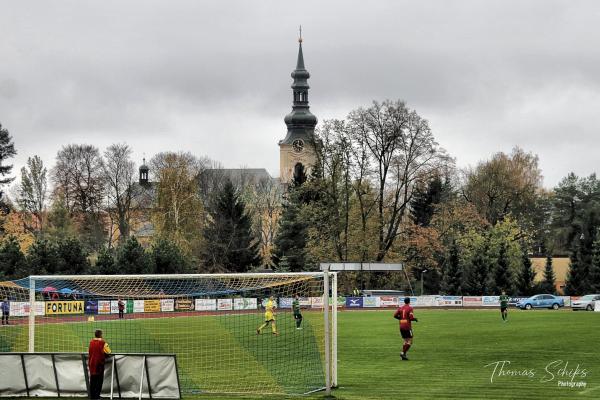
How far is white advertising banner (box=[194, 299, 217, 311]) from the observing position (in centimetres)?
4891

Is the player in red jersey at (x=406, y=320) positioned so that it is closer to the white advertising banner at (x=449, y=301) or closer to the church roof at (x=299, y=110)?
the white advertising banner at (x=449, y=301)

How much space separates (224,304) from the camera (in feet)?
174

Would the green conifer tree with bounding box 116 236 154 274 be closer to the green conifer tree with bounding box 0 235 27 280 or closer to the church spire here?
the green conifer tree with bounding box 0 235 27 280

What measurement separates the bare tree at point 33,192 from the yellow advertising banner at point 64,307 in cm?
5939

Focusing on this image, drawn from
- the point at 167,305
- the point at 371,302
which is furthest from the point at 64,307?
the point at 371,302

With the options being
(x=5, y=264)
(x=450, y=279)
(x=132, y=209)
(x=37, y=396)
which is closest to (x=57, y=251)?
(x=5, y=264)

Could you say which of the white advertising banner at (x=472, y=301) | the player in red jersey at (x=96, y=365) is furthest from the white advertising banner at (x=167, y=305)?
the player in red jersey at (x=96, y=365)

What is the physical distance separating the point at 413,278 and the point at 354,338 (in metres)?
56.2

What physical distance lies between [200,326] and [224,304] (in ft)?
16.2

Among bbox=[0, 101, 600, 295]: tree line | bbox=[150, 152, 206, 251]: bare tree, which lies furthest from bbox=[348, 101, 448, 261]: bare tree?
bbox=[150, 152, 206, 251]: bare tree

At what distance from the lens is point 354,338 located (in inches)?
1570

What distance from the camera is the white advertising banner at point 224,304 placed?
5099 centimetres

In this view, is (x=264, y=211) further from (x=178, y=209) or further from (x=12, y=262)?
(x=12, y=262)

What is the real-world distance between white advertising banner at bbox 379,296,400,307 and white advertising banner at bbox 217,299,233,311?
88.4 ft
